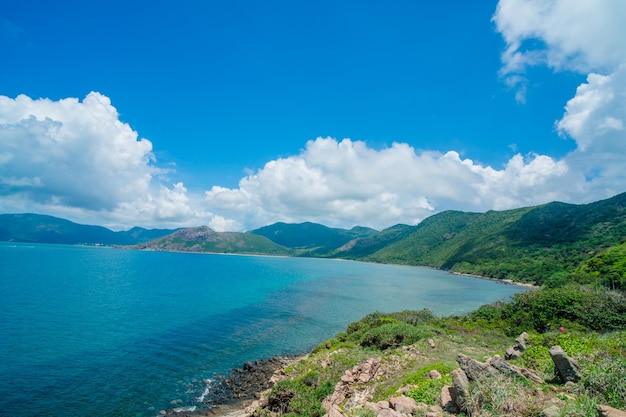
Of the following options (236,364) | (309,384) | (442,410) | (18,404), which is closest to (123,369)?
(18,404)

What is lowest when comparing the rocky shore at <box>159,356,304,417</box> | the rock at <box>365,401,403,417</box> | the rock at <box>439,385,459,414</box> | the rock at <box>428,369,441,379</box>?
the rocky shore at <box>159,356,304,417</box>

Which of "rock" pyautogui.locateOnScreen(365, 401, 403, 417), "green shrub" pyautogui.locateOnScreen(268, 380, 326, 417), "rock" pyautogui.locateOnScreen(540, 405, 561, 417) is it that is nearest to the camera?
"rock" pyautogui.locateOnScreen(540, 405, 561, 417)

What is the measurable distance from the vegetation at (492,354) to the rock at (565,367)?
1.23 feet

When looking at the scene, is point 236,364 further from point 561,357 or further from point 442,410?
point 561,357

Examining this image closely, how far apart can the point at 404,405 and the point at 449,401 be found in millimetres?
1846

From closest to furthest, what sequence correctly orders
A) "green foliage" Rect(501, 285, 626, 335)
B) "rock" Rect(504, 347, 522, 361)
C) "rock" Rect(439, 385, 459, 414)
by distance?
"rock" Rect(439, 385, 459, 414)
"rock" Rect(504, 347, 522, 361)
"green foliage" Rect(501, 285, 626, 335)

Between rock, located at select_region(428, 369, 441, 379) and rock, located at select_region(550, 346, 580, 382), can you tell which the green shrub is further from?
rock, located at select_region(550, 346, 580, 382)

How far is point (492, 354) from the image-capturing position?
1035 inches

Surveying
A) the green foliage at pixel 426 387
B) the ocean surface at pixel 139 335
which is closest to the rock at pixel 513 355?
the green foliage at pixel 426 387

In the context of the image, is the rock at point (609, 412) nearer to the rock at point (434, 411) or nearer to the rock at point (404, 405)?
the rock at point (434, 411)

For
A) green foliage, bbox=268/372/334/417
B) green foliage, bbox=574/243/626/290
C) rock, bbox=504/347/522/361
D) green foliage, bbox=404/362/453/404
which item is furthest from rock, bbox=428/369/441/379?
green foliage, bbox=574/243/626/290

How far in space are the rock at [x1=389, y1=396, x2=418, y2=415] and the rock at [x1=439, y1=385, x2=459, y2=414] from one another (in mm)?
1159

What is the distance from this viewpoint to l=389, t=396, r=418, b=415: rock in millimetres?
12694

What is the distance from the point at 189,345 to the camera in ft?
151
